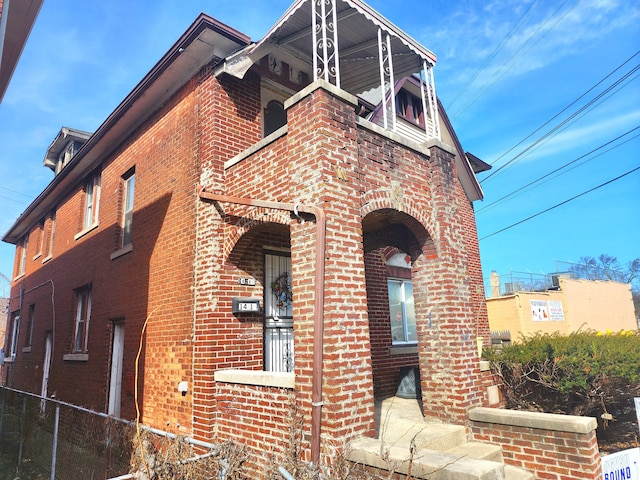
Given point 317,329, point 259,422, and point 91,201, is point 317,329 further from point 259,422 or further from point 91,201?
point 91,201

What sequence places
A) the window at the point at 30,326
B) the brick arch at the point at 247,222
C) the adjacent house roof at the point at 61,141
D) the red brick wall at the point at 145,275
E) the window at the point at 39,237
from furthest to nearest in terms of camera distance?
1. the window at the point at 39,237
2. the window at the point at 30,326
3. the adjacent house roof at the point at 61,141
4. the red brick wall at the point at 145,275
5. the brick arch at the point at 247,222

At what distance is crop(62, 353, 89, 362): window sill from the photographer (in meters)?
10.0

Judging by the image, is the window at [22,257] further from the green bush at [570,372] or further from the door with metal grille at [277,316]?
the green bush at [570,372]

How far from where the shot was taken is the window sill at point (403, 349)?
9.42 meters

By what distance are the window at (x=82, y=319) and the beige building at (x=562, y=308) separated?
53.0ft

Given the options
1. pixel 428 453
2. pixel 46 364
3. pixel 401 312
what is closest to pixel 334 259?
pixel 428 453

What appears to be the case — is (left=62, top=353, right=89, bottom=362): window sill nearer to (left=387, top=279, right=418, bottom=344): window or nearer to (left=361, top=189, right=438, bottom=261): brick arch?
(left=387, top=279, right=418, bottom=344): window

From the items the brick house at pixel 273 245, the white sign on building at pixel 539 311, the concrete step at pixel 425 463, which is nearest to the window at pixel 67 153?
the brick house at pixel 273 245

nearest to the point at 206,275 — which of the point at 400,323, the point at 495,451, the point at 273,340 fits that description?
the point at 273,340

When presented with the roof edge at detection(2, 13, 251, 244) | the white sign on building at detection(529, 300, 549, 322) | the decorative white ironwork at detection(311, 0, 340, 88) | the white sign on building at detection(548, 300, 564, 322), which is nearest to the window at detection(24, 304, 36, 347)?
A: the roof edge at detection(2, 13, 251, 244)

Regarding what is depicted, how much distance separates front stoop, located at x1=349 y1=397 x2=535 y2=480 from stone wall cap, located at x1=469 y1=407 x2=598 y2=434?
1.03ft

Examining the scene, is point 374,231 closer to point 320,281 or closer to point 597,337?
point 320,281

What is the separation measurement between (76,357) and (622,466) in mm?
11122

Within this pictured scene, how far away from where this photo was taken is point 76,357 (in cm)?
1043
